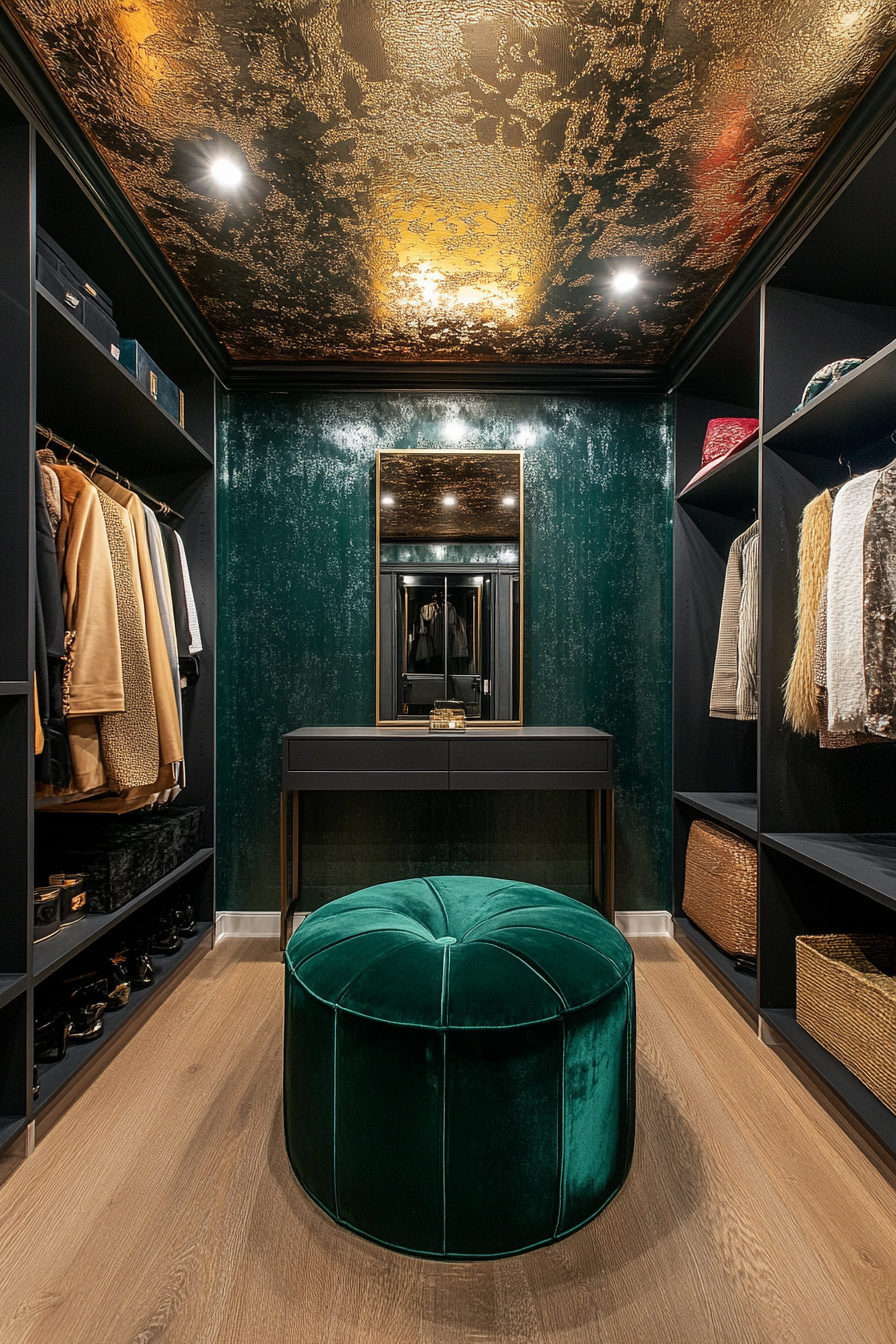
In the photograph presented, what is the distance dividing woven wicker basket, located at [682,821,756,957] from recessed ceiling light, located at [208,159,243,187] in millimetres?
2635

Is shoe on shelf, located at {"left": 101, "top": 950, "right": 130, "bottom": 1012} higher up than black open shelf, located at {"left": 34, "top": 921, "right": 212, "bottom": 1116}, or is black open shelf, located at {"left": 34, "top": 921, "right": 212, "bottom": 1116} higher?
shoe on shelf, located at {"left": 101, "top": 950, "right": 130, "bottom": 1012}

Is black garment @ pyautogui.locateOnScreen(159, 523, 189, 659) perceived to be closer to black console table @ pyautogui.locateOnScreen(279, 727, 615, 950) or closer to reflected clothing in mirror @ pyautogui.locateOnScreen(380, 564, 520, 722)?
black console table @ pyautogui.locateOnScreen(279, 727, 615, 950)

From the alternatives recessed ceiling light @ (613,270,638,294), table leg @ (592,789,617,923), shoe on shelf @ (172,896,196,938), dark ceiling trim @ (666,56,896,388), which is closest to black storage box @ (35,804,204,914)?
shoe on shelf @ (172,896,196,938)

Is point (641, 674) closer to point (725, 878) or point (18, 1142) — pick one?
point (725, 878)

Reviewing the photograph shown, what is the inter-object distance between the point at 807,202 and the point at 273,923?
3222mm

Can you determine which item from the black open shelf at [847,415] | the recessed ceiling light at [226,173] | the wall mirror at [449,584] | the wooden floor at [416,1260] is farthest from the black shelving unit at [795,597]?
the recessed ceiling light at [226,173]

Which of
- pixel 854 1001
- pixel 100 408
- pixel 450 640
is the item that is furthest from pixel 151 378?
pixel 854 1001

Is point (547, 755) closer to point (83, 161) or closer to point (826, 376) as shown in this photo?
point (826, 376)

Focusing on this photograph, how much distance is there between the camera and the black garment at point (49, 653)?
1621 mm

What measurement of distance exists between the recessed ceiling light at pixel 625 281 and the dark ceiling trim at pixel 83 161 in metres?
1.55

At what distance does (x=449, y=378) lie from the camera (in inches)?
117

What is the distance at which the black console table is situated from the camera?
2.62 metres

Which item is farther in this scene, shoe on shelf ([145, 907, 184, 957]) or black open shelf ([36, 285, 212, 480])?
shoe on shelf ([145, 907, 184, 957])

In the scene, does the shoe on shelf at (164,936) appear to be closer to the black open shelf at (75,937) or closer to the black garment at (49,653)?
the black open shelf at (75,937)
